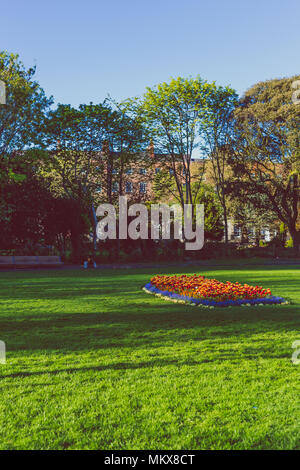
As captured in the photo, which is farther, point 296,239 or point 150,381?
point 296,239

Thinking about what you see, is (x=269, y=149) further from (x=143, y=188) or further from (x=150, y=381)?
(x=150, y=381)

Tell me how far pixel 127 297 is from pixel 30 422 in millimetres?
8445

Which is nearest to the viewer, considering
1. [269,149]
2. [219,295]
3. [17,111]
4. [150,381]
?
[150,381]

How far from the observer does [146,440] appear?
139 inches

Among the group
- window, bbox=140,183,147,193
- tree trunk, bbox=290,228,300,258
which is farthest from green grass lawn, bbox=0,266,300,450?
tree trunk, bbox=290,228,300,258

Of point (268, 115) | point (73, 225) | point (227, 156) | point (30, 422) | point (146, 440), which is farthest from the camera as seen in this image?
point (227, 156)

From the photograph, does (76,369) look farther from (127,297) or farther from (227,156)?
(227,156)

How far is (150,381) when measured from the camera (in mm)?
4965

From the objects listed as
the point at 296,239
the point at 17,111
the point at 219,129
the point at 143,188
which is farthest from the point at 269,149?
the point at 17,111

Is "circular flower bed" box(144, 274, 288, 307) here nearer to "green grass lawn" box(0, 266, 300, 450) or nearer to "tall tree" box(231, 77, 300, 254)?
"green grass lawn" box(0, 266, 300, 450)

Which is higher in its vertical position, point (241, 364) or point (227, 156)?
point (227, 156)

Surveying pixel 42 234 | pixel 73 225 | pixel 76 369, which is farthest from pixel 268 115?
pixel 76 369

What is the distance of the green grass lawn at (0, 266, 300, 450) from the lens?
363cm
